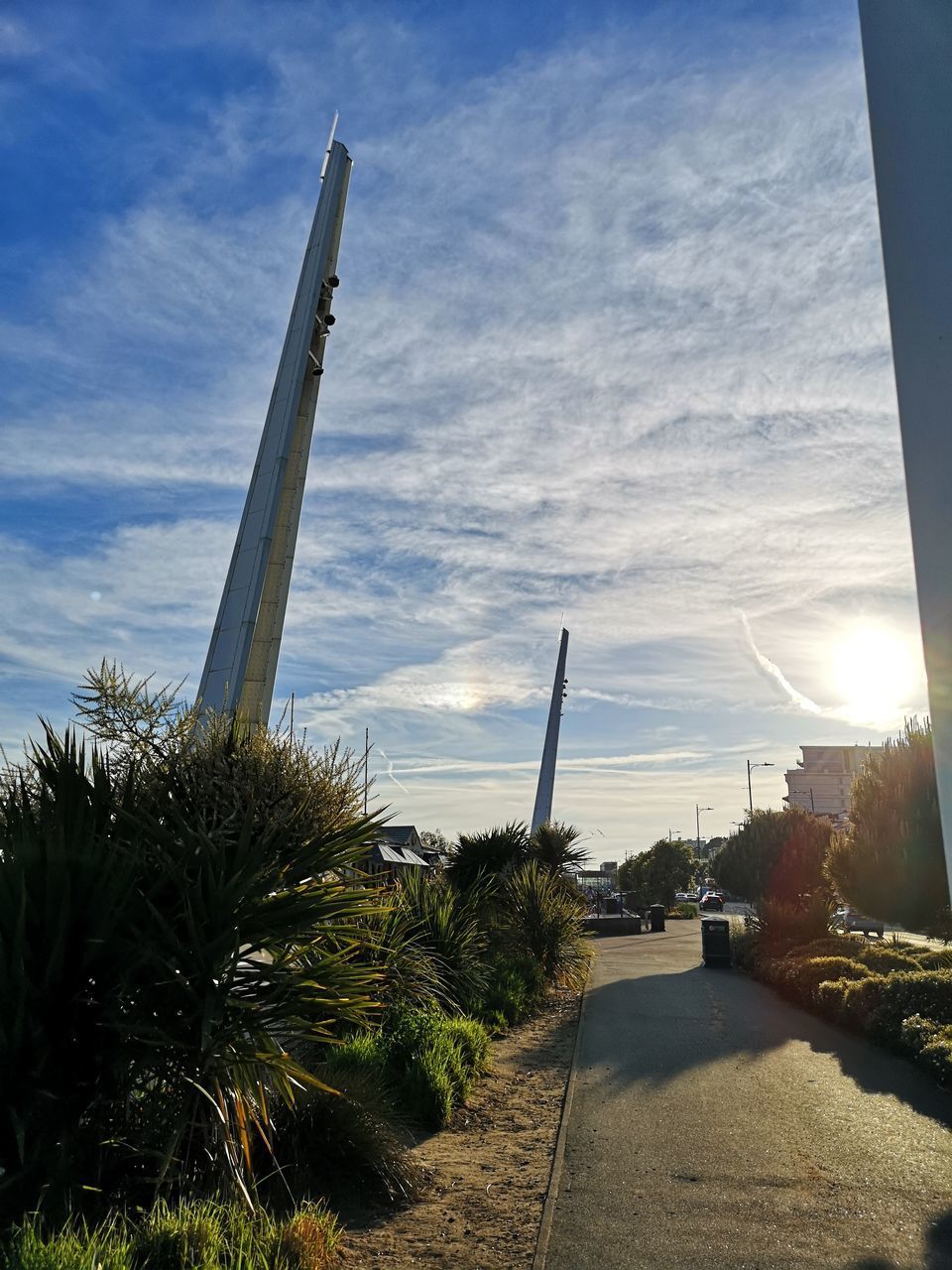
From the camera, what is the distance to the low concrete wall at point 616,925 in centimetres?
3216

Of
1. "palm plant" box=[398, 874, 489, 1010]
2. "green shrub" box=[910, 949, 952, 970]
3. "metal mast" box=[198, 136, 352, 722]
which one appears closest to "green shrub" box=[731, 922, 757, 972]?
"green shrub" box=[910, 949, 952, 970]

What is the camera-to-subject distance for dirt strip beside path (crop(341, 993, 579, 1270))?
4.84 m

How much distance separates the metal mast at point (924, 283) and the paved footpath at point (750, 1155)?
11.6 ft

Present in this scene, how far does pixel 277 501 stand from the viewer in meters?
13.4

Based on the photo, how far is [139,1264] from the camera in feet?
11.9

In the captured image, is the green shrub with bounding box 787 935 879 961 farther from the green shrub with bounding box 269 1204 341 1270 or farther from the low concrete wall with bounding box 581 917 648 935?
the low concrete wall with bounding box 581 917 648 935

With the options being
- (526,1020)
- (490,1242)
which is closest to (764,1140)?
(490,1242)

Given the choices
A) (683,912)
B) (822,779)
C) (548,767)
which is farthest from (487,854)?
(822,779)

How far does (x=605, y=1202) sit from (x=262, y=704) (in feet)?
27.7

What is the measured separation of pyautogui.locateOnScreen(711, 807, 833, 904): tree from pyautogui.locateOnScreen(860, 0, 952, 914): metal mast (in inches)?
734

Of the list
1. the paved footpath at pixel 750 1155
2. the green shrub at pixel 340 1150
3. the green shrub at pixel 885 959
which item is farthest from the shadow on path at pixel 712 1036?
the green shrub at pixel 340 1150

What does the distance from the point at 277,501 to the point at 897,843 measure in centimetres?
1144

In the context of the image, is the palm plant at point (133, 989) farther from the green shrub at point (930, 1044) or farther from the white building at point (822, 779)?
the white building at point (822, 779)

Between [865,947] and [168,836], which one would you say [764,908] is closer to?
[865,947]
